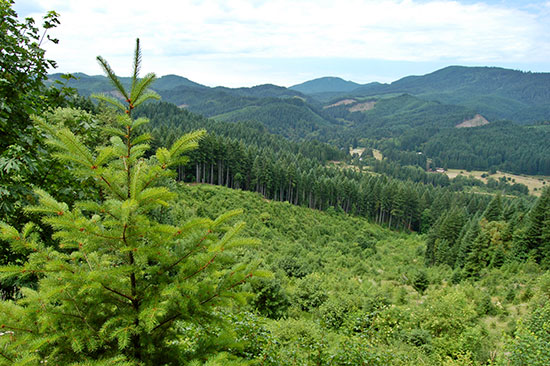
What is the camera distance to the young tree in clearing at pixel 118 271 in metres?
2.79

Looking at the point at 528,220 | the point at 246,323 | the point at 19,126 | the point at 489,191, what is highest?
the point at 19,126

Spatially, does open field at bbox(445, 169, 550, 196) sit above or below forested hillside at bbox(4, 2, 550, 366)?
below

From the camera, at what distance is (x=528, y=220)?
30297 mm

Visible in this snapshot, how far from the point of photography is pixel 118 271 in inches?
111

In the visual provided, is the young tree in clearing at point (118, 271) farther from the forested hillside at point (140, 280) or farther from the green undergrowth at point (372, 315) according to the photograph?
the green undergrowth at point (372, 315)

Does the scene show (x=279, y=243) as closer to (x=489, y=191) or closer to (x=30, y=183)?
(x=30, y=183)

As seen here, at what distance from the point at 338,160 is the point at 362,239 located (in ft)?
354

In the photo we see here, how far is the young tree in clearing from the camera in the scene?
2.79 metres

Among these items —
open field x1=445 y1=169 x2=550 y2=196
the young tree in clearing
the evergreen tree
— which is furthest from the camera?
open field x1=445 y1=169 x2=550 y2=196

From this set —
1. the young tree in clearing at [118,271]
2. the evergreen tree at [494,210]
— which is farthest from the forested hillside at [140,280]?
the evergreen tree at [494,210]

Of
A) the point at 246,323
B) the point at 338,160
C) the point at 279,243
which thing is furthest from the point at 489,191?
the point at 246,323

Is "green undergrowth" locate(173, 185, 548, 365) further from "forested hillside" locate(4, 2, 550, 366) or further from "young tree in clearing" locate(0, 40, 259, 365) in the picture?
"young tree in clearing" locate(0, 40, 259, 365)

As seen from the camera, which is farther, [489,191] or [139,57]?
[489,191]

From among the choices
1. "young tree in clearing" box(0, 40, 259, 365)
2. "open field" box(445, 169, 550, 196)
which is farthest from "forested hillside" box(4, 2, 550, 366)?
"open field" box(445, 169, 550, 196)
